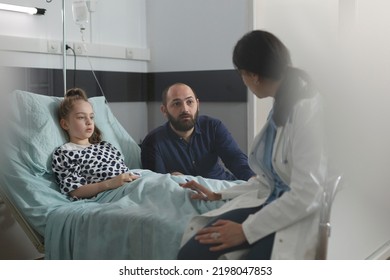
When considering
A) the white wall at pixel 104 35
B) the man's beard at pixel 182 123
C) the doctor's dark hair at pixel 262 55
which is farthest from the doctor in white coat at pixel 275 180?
the white wall at pixel 104 35

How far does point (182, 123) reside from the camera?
1.19 meters

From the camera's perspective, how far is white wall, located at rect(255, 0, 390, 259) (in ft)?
4.01

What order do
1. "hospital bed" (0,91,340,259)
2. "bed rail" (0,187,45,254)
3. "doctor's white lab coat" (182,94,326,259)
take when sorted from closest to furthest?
"doctor's white lab coat" (182,94,326,259)
"hospital bed" (0,91,340,259)
"bed rail" (0,187,45,254)

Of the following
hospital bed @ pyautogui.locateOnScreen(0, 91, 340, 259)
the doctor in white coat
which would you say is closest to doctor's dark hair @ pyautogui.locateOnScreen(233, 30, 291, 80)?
the doctor in white coat

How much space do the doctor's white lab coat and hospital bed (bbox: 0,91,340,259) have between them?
0.05 meters

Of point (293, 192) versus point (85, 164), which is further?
point (85, 164)

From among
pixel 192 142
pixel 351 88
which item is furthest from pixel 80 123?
pixel 351 88

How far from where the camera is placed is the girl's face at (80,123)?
122 centimetres

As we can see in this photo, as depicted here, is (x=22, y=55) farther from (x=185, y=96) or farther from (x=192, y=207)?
(x=192, y=207)

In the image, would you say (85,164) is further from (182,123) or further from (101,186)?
(182,123)

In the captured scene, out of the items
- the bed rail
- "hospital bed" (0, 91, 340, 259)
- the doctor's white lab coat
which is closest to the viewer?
the doctor's white lab coat

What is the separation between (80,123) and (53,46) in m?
0.19

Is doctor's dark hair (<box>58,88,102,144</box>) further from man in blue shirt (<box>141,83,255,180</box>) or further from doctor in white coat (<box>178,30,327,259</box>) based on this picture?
doctor in white coat (<box>178,30,327,259</box>)

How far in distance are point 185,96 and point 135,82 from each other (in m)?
0.12
